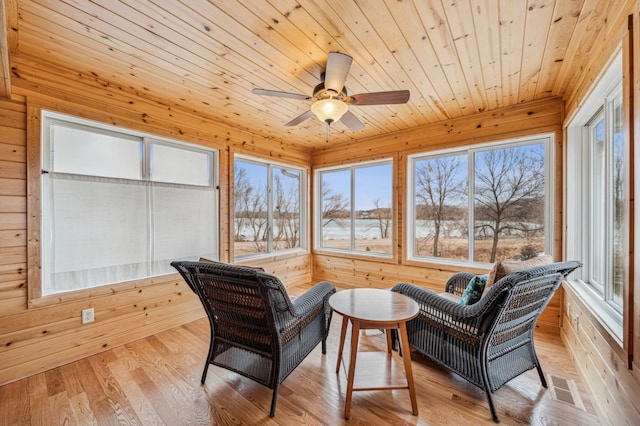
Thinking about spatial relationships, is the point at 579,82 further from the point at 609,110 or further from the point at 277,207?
the point at 277,207

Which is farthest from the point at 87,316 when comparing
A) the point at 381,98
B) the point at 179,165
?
the point at 381,98

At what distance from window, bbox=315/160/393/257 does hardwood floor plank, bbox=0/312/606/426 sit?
2.16 meters

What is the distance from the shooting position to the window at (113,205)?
223cm

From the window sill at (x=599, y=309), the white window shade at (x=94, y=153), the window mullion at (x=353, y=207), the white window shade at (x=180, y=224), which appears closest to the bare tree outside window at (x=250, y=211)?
the white window shade at (x=180, y=224)

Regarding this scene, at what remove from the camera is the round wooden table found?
1.66m

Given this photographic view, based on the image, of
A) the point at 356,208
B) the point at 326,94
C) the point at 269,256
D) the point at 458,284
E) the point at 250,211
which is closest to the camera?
the point at 326,94

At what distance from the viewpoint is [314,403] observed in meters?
1.76

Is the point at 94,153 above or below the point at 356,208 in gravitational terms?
above

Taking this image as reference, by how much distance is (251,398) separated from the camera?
5.93ft

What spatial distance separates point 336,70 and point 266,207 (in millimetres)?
2807

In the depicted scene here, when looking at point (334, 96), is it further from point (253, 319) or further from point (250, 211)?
point (250, 211)

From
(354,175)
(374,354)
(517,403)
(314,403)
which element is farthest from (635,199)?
(354,175)

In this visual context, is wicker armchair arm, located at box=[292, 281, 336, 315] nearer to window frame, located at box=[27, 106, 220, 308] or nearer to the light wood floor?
the light wood floor

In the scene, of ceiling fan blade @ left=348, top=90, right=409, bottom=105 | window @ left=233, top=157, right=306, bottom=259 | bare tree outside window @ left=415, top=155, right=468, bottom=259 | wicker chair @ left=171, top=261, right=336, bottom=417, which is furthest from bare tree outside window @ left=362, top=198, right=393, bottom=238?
wicker chair @ left=171, top=261, right=336, bottom=417
